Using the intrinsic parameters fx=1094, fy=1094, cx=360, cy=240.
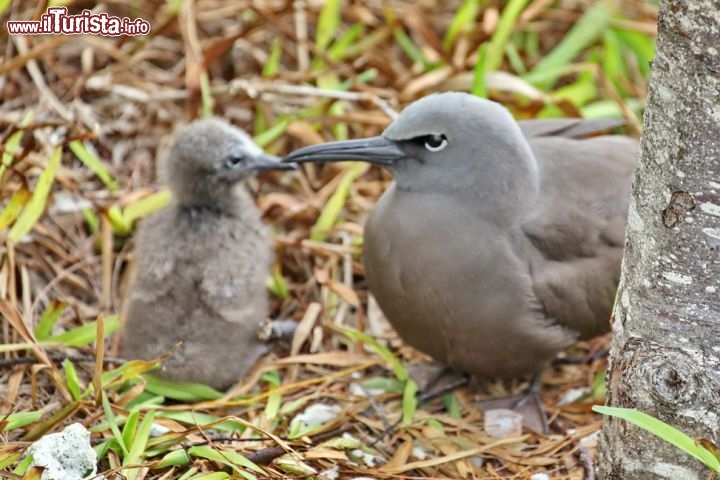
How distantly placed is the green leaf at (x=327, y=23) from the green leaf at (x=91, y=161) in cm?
126

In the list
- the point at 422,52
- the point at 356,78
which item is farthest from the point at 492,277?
the point at 422,52

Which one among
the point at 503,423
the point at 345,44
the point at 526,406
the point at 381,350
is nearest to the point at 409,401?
the point at 381,350

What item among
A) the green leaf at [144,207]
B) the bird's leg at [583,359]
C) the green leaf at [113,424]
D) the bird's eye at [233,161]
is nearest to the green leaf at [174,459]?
the green leaf at [113,424]

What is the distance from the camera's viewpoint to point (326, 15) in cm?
525

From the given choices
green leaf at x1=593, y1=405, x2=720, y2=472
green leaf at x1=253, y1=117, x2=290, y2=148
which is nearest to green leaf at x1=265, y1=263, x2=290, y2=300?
green leaf at x1=253, y1=117, x2=290, y2=148

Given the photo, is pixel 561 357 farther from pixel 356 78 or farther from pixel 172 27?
pixel 172 27

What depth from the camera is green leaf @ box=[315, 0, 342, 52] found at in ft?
17.2

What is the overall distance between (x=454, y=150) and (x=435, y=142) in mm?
72

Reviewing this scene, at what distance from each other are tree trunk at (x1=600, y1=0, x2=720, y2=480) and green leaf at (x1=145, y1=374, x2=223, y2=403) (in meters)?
1.49

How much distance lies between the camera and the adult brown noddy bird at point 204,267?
3.89m

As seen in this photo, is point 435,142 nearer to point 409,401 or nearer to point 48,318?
point 409,401

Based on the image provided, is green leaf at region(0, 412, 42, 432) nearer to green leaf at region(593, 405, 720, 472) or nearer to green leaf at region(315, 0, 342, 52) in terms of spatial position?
green leaf at region(593, 405, 720, 472)

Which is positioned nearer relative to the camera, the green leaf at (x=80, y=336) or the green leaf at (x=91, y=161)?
the green leaf at (x=80, y=336)

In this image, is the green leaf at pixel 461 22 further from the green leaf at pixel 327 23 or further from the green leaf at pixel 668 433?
the green leaf at pixel 668 433
